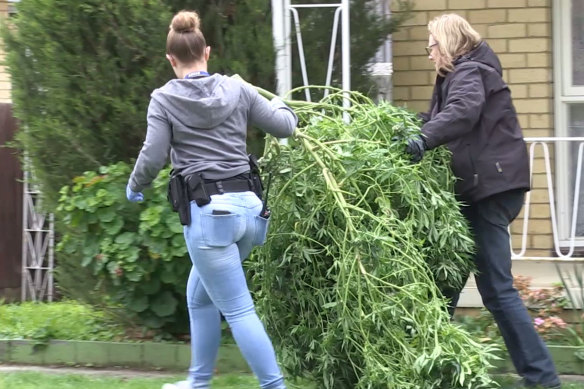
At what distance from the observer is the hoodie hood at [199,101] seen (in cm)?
401

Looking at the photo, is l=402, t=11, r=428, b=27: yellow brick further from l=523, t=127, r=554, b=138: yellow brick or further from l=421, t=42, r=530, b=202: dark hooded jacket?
l=421, t=42, r=530, b=202: dark hooded jacket

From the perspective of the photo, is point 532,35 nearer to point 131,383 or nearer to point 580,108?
point 580,108

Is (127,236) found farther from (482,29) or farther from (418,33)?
(482,29)

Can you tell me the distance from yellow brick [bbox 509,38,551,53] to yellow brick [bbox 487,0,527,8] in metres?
0.26

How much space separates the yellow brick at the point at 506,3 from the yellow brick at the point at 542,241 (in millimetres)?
1691

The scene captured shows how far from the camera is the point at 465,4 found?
711 cm

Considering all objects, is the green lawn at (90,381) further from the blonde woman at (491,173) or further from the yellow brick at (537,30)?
the yellow brick at (537,30)

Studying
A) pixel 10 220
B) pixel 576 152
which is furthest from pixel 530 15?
pixel 10 220

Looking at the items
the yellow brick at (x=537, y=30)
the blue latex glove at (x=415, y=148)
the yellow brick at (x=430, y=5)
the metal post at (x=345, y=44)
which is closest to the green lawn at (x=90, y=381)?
the blue latex glove at (x=415, y=148)

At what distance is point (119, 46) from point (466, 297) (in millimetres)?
2886

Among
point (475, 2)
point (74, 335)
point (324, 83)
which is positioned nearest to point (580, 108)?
point (475, 2)

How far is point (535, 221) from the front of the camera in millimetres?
7035

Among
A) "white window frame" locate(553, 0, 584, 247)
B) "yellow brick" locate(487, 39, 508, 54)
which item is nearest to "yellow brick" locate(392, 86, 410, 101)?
"yellow brick" locate(487, 39, 508, 54)

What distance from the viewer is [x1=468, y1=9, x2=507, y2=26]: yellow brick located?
23.2 ft
